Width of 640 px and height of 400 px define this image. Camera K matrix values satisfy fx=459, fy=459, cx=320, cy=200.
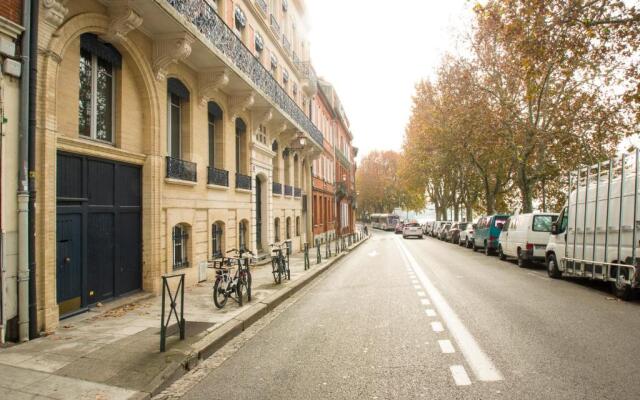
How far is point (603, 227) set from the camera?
10617mm

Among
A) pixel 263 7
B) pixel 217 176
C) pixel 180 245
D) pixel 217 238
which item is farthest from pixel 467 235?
pixel 180 245

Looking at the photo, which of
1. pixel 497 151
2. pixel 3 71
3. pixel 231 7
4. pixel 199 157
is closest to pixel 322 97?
pixel 497 151

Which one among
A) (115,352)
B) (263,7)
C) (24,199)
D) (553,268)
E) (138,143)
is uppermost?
(263,7)

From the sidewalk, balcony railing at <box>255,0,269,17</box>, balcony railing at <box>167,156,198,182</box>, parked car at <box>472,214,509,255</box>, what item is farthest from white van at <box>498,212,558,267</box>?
balcony railing at <box>255,0,269,17</box>

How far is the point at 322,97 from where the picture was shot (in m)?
33.9

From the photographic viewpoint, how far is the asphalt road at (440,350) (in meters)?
4.47

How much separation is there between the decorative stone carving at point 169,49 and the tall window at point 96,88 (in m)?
0.99

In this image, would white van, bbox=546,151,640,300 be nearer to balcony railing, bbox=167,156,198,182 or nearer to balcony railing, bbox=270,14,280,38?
balcony railing, bbox=167,156,198,182

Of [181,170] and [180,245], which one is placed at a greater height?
[181,170]

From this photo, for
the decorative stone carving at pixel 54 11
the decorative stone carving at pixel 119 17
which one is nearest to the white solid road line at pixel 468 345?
the decorative stone carving at pixel 54 11

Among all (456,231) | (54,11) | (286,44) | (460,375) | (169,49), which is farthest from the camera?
(456,231)

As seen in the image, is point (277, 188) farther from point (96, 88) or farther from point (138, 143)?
point (96, 88)

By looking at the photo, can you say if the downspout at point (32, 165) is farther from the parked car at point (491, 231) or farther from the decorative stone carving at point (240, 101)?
the parked car at point (491, 231)

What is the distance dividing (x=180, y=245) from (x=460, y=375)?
840 centimetres
